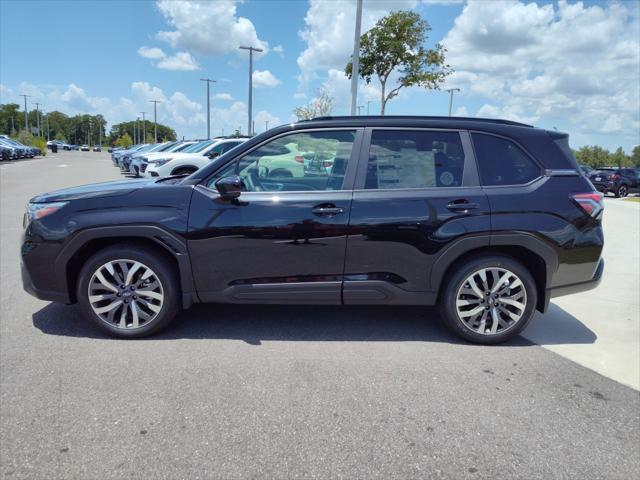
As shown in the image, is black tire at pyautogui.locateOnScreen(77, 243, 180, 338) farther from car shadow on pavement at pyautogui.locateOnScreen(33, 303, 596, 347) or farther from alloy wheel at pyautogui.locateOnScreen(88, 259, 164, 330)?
car shadow on pavement at pyautogui.locateOnScreen(33, 303, 596, 347)

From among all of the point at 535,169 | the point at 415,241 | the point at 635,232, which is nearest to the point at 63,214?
the point at 415,241

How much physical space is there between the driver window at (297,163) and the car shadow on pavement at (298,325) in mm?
1269

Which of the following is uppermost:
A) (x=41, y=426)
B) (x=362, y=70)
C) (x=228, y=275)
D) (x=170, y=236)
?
(x=362, y=70)

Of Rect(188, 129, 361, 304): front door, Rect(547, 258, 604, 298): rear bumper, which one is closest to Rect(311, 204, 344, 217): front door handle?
Rect(188, 129, 361, 304): front door

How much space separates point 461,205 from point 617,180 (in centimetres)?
2548

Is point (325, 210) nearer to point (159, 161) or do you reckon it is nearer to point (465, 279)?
point (465, 279)

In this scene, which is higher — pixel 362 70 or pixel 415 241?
pixel 362 70

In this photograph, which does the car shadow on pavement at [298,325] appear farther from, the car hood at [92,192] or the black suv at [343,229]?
the car hood at [92,192]

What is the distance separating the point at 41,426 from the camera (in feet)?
8.81

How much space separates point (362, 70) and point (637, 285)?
15.8m

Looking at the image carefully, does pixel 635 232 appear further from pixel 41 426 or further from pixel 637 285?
pixel 41 426

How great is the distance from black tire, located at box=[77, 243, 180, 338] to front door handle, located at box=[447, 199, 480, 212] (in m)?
2.34

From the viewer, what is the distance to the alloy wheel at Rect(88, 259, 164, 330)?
3.84 m

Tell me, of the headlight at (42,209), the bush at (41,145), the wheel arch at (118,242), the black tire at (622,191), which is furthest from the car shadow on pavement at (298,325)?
the bush at (41,145)
